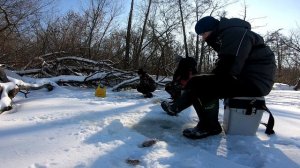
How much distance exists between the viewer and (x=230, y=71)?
271 cm

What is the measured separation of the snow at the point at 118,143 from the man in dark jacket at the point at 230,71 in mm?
229

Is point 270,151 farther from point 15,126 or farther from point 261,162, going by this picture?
point 15,126

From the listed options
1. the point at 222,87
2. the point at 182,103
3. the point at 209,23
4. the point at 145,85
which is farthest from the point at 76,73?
the point at 222,87

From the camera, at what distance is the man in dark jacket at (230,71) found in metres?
2.72

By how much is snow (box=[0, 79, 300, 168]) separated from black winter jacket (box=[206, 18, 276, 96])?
0.52 metres

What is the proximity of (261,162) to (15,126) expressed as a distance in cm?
190

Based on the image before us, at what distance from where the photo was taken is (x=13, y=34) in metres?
11.0

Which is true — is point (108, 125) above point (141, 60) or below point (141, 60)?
below

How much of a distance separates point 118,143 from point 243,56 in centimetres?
A: 121

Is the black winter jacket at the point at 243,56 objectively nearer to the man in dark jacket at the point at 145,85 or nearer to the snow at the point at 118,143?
the snow at the point at 118,143

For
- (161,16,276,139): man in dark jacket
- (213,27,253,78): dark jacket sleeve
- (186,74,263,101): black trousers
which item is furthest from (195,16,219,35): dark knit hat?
(186,74,263,101): black trousers

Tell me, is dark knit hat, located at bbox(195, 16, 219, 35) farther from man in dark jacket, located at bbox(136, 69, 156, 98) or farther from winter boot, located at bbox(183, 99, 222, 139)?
man in dark jacket, located at bbox(136, 69, 156, 98)

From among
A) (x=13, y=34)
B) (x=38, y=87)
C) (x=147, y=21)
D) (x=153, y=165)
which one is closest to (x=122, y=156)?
(x=153, y=165)

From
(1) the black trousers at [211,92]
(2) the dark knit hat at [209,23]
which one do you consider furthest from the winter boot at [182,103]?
(2) the dark knit hat at [209,23]
